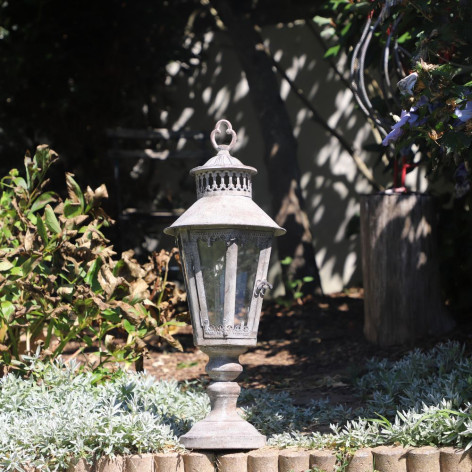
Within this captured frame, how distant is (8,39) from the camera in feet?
27.1

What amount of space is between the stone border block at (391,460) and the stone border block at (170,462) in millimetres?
815

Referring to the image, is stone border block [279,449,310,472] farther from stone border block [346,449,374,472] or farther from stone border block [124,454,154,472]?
stone border block [124,454,154,472]

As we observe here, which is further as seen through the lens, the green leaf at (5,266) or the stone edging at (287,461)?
the green leaf at (5,266)

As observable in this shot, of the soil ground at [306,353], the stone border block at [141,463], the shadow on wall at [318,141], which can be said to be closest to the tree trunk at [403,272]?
the soil ground at [306,353]

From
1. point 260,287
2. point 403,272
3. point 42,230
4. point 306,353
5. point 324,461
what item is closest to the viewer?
point 324,461

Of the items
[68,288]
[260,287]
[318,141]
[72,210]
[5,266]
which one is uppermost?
[318,141]

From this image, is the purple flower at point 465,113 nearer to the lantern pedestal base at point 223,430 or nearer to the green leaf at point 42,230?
the lantern pedestal base at point 223,430

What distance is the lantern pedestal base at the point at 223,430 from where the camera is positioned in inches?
137

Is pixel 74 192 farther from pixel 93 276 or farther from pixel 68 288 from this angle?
pixel 68 288

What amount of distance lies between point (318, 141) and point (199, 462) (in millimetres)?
5071

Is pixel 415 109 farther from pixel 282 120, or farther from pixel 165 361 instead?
pixel 282 120

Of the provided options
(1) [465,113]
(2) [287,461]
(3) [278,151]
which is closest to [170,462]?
(2) [287,461]

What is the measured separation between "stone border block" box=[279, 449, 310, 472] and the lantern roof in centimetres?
97

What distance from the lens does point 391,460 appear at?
3.32m
